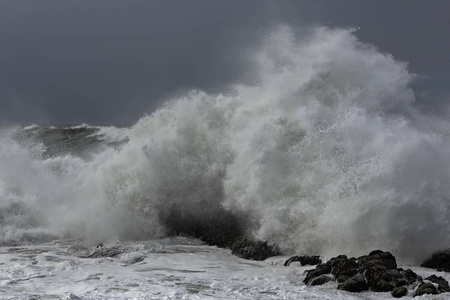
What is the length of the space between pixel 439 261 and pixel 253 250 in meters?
3.51

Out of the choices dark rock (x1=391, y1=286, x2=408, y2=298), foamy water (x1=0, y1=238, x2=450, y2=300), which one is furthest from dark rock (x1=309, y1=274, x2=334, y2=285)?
dark rock (x1=391, y1=286, x2=408, y2=298)

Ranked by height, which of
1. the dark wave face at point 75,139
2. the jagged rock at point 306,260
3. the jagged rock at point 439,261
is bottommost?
the jagged rock at point 306,260

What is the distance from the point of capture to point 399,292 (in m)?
7.13

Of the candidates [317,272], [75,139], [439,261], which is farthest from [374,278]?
[75,139]

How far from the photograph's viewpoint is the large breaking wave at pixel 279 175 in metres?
9.66

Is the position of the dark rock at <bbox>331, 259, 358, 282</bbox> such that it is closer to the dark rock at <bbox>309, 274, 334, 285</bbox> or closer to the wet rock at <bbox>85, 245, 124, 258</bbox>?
the dark rock at <bbox>309, 274, 334, 285</bbox>

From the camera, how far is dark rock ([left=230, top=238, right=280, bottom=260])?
395 inches

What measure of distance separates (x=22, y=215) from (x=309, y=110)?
8105mm

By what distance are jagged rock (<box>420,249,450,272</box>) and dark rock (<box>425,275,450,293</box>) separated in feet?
3.41

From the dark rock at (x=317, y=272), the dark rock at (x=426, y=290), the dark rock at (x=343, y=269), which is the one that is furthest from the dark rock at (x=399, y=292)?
the dark rock at (x=317, y=272)

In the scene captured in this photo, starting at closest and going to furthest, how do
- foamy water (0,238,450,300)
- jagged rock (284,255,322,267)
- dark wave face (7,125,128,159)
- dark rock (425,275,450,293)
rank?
dark rock (425,275,450,293), foamy water (0,238,450,300), jagged rock (284,255,322,267), dark wave face (7,125,128,159)

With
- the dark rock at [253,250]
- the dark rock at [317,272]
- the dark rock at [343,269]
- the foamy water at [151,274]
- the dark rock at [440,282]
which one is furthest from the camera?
the dark rock at [253,250]

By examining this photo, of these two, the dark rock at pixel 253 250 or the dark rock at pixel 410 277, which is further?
the dark rock at pixel 253 250

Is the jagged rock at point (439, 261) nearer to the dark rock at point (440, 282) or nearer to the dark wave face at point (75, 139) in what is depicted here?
the dark rock at point (440, 282)
